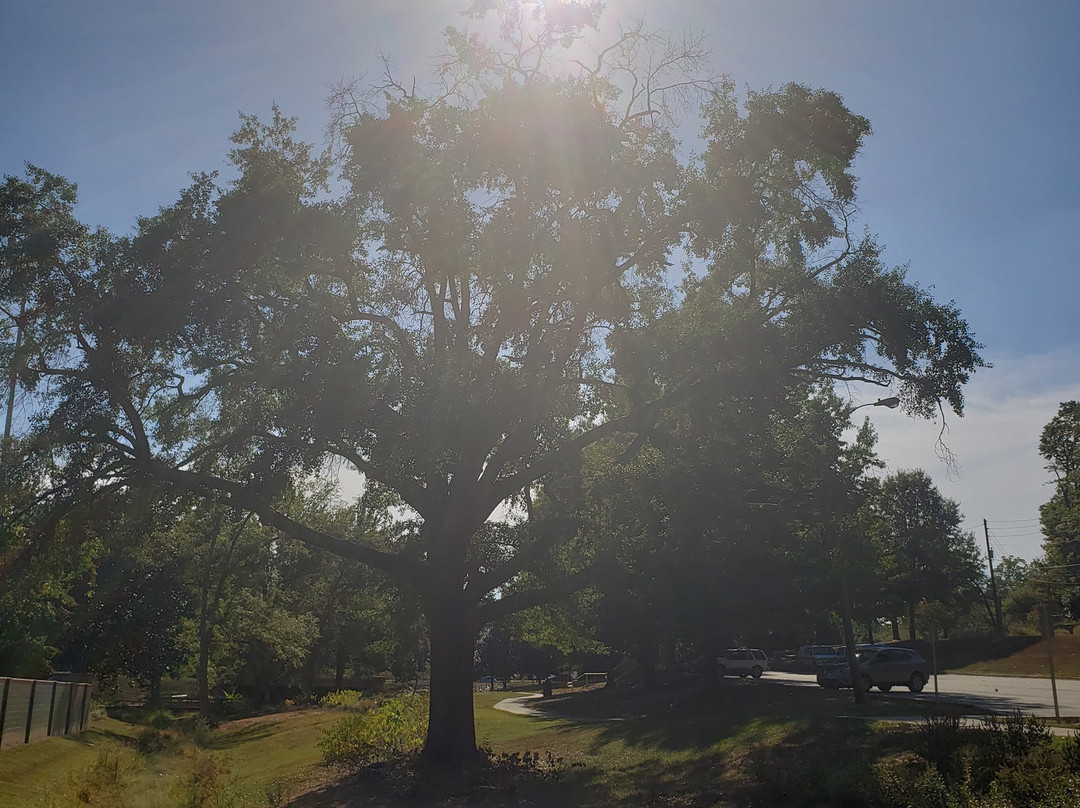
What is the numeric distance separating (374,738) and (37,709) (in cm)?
990

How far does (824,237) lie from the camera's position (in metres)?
17.1

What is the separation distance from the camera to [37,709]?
22.8 metres

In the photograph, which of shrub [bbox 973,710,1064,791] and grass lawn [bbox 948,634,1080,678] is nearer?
shrub [bbox 973,710,1064,791]

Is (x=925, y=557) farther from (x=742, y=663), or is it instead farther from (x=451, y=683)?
(x=451, y=683)

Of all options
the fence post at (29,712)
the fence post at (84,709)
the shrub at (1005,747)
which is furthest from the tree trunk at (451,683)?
the fence post at (84,709)

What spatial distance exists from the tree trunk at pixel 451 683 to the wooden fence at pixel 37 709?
10.3m

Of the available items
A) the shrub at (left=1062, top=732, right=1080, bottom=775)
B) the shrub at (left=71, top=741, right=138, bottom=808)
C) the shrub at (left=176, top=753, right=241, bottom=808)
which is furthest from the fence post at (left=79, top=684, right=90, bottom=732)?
the shrub at (left=1062, top=732, right=1080, bottom=775)

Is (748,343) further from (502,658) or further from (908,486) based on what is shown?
(502,658)

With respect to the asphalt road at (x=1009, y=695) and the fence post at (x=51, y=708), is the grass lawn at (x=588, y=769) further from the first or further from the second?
the asphalt road at (x=1009, y=695)

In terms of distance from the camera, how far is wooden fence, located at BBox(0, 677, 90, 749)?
1953 cm

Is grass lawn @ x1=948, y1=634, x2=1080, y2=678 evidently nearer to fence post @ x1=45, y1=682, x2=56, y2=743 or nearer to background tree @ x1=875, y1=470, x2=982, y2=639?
background tree @ x1=875, y1=470, x2=982, y2=639

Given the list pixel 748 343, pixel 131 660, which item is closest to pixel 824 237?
pixel 748 343

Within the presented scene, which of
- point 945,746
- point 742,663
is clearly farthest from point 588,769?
point 742,663

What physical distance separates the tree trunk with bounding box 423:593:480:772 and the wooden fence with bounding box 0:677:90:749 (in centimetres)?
1029
